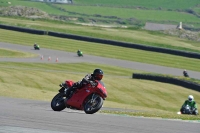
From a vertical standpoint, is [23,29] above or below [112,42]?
above

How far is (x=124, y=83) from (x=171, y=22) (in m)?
99.5

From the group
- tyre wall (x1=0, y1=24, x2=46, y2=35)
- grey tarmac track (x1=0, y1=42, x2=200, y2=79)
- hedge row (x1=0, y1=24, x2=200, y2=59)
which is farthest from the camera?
tyre wall (x1=0, y1=24, x2=46, y2=35)

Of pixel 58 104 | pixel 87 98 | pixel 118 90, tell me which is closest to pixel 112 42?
pixel 118 90

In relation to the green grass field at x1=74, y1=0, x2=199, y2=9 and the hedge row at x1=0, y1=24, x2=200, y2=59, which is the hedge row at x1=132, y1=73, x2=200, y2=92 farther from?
the green grass field at x1=74, y1=0, x2=199, y2=9

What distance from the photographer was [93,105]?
1661cm

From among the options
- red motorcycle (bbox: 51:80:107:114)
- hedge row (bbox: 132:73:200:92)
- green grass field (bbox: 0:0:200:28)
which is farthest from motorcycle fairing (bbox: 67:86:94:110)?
green grass field (bbox: 0:0:200:28)

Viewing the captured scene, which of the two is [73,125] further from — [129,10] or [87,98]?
[129,10]

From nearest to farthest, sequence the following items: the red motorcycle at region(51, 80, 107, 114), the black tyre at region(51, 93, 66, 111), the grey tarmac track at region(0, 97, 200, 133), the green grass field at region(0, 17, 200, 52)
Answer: the grey tarmac track at region(0, 97, 200, 133)
the red motorcycle at region(51, 80, 107, 114)
the black tyre at region(51, 93, 66, 111)
the green grass field at region(0, 17, 200, 52)

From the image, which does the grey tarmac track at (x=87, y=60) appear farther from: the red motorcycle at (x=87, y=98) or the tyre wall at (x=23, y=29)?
the red motorcycle at (x=87, y=98)

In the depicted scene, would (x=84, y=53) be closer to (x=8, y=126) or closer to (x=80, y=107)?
(x=80, y=107)

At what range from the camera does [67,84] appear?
692 inches

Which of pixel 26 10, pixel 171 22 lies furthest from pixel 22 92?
pixel 171 22

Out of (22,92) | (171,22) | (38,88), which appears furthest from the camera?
(171,22)

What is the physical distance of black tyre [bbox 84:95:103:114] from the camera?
54.0ft
